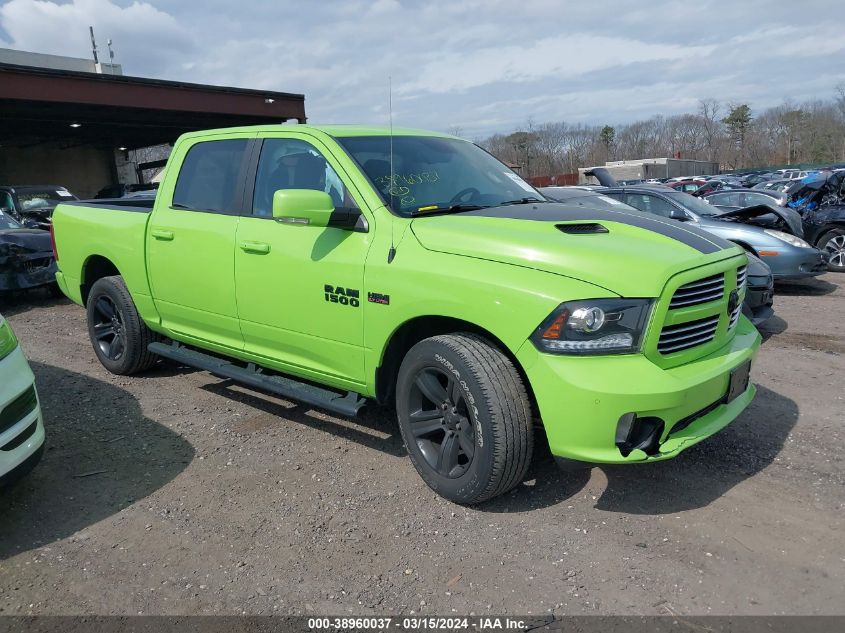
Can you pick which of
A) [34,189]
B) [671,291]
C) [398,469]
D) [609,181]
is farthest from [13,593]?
[34,189]

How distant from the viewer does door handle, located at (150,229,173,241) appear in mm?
4729

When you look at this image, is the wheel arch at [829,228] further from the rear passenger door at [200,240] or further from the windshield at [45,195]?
the windshield at [45,195]

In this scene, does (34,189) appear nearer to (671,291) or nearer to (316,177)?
(316,177)

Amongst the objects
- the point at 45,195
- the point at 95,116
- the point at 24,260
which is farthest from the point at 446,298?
the point at 95,116

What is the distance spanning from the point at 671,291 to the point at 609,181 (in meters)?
7.58

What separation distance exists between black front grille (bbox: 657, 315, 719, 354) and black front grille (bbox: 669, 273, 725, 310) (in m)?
0.10

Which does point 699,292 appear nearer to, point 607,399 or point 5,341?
point 607,399

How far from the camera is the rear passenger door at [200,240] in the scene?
4398mm

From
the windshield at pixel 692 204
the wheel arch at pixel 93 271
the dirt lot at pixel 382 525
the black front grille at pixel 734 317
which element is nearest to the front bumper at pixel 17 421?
the dirt lot at pixel 382 525

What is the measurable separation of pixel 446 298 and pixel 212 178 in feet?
7.62

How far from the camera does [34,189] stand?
1494 centimetres

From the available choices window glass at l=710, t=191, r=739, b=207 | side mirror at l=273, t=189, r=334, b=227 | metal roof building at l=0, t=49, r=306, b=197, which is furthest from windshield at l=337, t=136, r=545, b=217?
metal roof building at l=0, t=49, r=306, b=197

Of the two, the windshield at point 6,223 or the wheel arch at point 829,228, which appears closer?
the windshield at point 6,223

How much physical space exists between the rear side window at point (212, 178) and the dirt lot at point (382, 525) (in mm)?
1528
